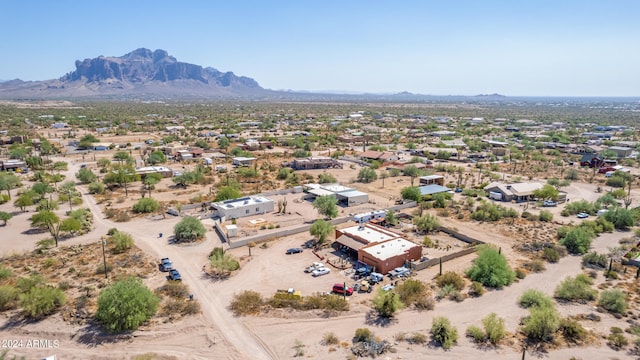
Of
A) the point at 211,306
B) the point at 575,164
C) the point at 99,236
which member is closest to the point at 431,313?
the point at 211,306

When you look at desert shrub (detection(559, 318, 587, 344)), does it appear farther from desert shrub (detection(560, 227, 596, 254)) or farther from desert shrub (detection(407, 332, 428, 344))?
desert shrub (detection(560, 227, 596, 254))

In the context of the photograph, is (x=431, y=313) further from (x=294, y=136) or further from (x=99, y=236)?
(x=294, y=136)

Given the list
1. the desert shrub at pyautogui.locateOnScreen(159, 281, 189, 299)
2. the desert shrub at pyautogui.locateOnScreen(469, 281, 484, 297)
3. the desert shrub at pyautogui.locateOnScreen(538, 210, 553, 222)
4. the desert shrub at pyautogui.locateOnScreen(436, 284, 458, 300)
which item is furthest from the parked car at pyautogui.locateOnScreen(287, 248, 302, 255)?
the desert shrub at pyautogui.locateOnScreen(538, 210, 553, 222)

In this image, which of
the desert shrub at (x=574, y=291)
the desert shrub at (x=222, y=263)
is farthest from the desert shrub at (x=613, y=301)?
the desert shrub at (x=222, y=263)

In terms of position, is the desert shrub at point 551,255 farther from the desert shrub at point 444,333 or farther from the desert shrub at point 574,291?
the desert shrub at point 444,333

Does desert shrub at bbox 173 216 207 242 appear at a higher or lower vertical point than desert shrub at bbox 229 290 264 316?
higher

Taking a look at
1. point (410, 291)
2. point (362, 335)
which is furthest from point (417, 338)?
point (410, 291)

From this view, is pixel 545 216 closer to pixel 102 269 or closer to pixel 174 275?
pixel 174 275
